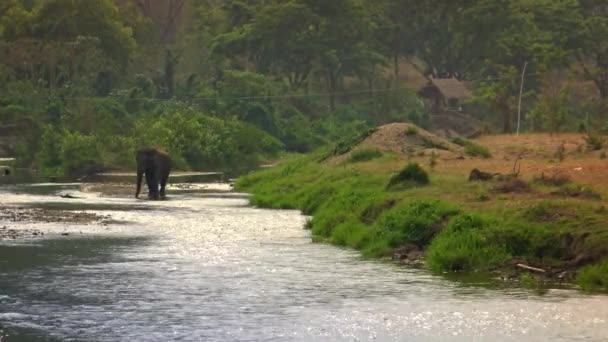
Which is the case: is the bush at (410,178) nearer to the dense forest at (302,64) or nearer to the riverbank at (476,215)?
the riverbank at (476,215)

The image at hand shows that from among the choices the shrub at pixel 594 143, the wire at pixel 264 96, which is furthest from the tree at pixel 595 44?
the shrub at pixel 594 143

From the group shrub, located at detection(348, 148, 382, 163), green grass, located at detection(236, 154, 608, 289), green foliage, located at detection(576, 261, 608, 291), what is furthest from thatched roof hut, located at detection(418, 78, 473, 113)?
green foliage, located at detection(576, 261, 608, 291)

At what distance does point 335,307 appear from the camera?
21.0 meters

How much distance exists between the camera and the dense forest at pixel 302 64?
3204 inches

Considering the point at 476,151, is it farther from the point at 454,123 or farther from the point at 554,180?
the point at 454,123

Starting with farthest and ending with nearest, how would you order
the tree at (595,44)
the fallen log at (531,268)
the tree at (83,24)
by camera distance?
the tree at (83,24) < the tree at (595,44) < the fallen log at (531,268)

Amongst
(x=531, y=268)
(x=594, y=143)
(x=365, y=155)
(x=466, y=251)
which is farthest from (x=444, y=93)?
(x=531, y=268)

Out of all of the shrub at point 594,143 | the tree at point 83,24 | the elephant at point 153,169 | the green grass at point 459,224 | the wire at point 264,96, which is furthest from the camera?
the tree at point 83,24

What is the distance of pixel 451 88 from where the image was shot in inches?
3760

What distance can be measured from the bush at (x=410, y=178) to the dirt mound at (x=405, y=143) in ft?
41.7

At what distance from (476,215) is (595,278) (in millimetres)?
4472

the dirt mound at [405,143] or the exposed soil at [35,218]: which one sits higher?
the dirt mound at [405,143]

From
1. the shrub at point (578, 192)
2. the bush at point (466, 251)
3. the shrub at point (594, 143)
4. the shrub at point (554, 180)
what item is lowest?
the bush at point (466, 251)

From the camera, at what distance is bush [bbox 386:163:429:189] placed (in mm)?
34178
